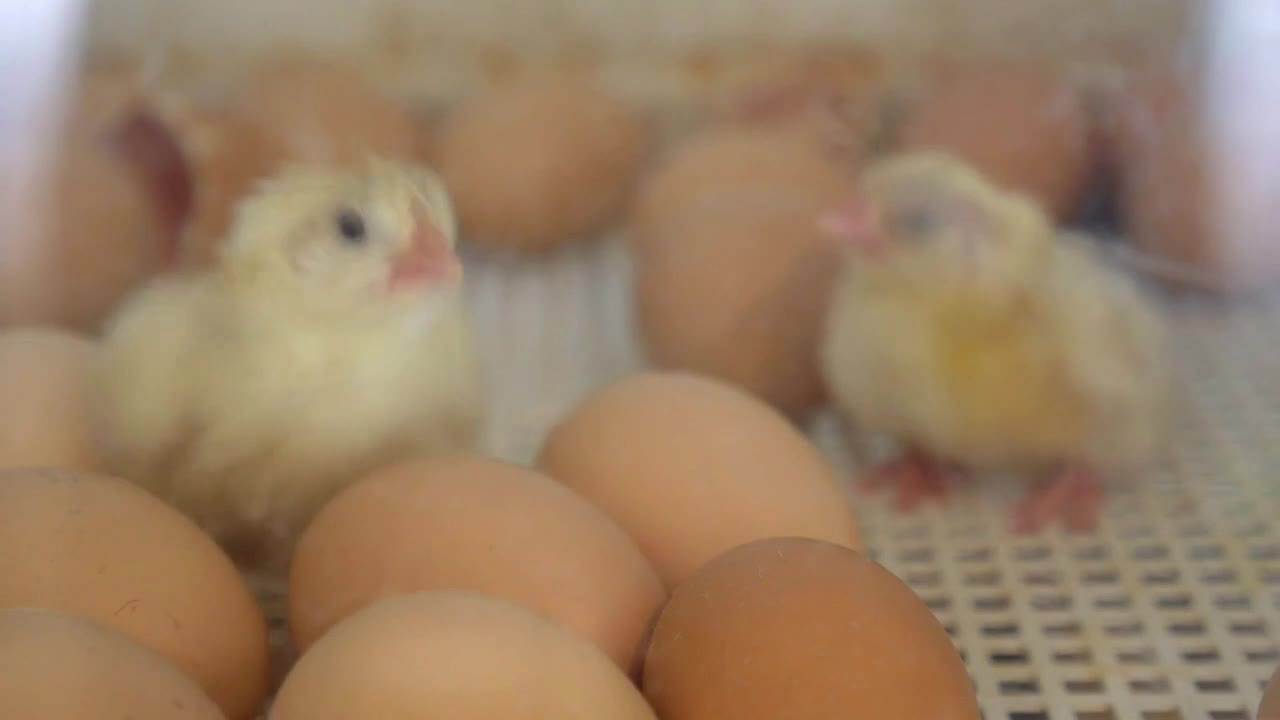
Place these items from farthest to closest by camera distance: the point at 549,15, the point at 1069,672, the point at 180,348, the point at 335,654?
the point at 549,15
the point at 180,348
the point at 1069,672
the point at 335,654

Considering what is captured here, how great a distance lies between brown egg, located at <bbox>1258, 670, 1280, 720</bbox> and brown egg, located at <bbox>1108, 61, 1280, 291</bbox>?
0.69 meters

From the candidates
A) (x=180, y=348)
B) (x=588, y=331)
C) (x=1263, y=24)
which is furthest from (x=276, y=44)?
(x=1263, y=24)

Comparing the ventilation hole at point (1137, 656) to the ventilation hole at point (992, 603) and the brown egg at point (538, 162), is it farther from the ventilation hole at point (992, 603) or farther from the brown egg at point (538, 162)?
the brown egg at point (538, 162)

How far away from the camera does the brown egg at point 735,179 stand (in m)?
1.15

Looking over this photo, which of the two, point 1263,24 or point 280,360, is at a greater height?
point 1263,24

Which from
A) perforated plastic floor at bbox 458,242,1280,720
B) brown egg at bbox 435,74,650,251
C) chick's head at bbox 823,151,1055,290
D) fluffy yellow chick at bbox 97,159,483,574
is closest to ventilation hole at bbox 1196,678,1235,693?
perforated plastic floor at bbox 458,242,1280,720

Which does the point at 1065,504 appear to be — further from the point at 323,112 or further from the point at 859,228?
the point at 323,112

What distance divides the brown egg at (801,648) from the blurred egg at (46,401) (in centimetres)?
44

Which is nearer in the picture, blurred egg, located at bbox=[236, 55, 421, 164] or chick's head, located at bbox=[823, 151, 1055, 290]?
chick's head, located at bbox=[823, 151, 1055, 290]

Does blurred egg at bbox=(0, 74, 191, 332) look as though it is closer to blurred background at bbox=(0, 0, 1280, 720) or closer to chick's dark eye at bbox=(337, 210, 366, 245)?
blurred background at bbox=(0, 0, 1280, 720)

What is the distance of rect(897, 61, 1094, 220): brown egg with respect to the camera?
4.08 feet

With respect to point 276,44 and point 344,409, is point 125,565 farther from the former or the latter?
point 276,44

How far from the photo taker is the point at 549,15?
4.58 ft

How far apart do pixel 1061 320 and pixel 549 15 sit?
725mm
